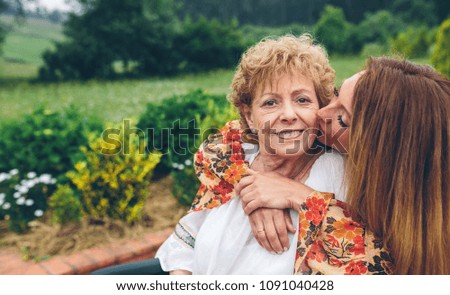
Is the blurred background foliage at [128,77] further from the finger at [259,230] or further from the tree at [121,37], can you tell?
the finger at [259,230]

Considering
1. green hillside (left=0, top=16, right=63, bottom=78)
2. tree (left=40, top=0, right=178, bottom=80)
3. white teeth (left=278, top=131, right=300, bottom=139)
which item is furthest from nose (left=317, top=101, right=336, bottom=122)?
green hillside (left=0, top=16, right=63, bottom=78)

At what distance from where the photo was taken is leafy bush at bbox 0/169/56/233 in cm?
366

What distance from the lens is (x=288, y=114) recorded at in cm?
173

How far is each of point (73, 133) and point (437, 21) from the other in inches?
1232

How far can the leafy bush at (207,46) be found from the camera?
19.1 meters

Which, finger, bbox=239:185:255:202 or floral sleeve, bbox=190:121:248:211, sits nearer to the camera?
finger, bbox=239:185:255:202

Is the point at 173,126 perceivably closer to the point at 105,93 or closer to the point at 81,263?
the point at 81,263

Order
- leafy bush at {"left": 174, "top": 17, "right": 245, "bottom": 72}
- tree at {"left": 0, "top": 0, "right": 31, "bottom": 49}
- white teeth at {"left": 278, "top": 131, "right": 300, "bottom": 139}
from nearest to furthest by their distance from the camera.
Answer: white teeth at {"left": 278, "top": 131, "right": 300, "bottom": 139} < tree at {"left": 0, "top": 0, "right": 31, "bottom": 49} < leafy bush at {"left": 174, "top": 17, "right": 245, "bottom": 72}

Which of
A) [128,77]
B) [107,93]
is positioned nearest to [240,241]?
[107,93]

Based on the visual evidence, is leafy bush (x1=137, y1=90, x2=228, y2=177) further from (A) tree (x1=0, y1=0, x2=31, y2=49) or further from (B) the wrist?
(A) tree (x1=0, y1=0, x2=31, y2=49)

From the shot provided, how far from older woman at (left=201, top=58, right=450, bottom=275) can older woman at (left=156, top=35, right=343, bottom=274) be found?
15 centimetres

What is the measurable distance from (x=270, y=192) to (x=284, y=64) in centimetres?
50
